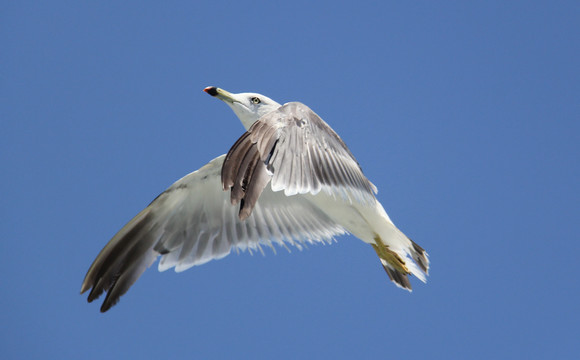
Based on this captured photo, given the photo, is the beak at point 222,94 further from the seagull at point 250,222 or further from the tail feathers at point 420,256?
the tail feathers at point 420,256

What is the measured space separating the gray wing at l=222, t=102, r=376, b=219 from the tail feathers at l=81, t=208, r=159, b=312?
1.82 m

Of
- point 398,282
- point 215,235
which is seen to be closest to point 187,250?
point 215,235

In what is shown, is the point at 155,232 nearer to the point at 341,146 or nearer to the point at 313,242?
the point at 313,242

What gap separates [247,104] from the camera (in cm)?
518

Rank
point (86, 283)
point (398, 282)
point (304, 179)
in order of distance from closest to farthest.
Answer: point (304, 179) → point (86, 283) → point (398, 282)

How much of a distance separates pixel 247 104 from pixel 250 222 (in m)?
1.00

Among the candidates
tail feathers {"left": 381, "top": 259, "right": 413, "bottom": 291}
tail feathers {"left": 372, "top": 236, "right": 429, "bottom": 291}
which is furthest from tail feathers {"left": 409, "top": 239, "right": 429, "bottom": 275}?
tail feathers {"left": 381, "top": 259, "right": 413, "bottom": 291}

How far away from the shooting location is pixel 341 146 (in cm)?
430

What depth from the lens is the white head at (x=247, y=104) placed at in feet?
16.9

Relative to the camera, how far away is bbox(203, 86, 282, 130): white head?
16.9 ft

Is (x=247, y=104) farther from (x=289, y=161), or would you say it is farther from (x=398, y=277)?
(x=398, y=277)

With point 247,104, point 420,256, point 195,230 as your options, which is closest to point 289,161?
point 247,104

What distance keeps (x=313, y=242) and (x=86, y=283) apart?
5.79ft

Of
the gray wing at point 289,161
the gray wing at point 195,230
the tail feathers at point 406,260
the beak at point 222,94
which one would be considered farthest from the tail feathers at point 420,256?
the beak at point 222,94
